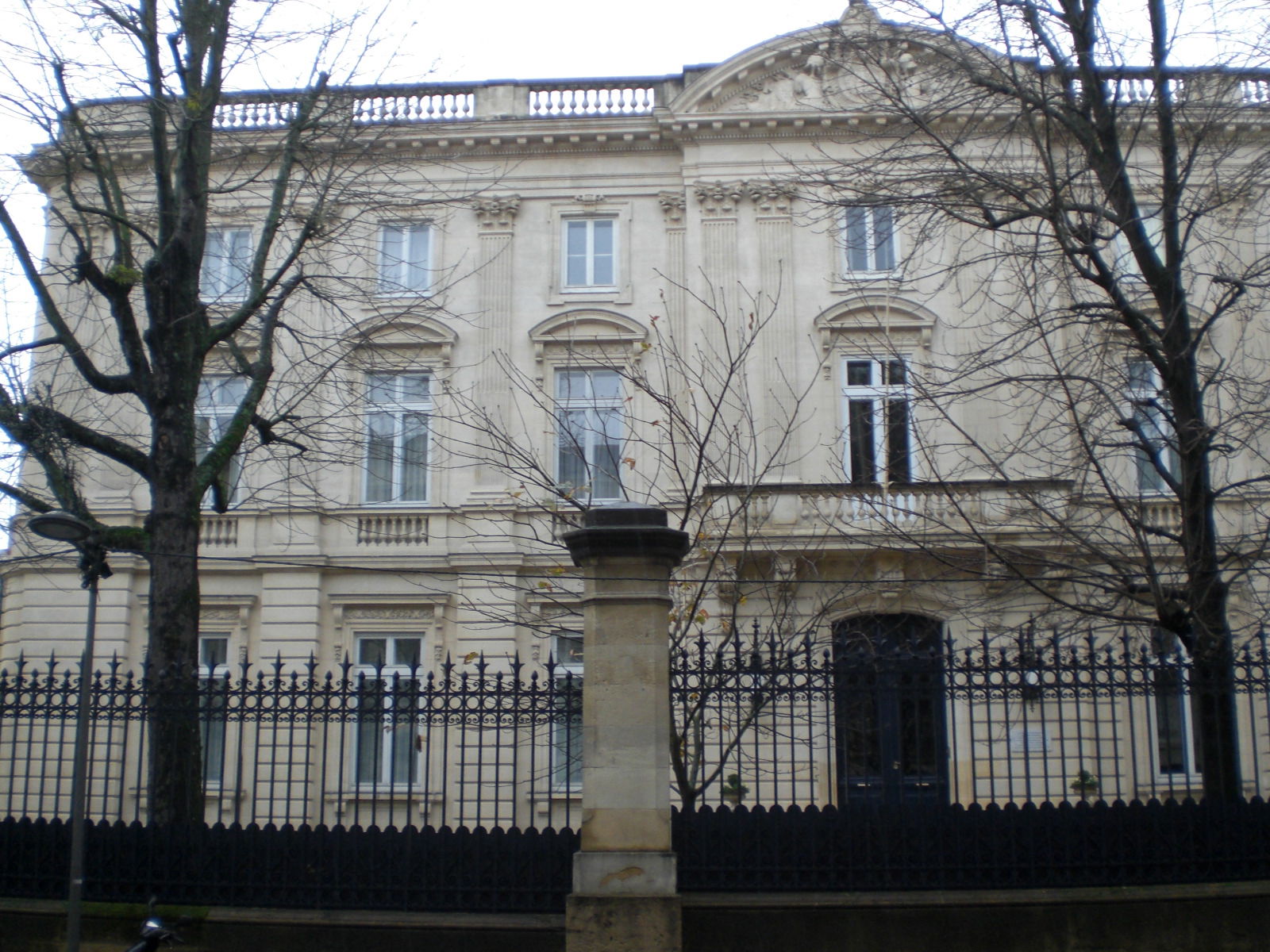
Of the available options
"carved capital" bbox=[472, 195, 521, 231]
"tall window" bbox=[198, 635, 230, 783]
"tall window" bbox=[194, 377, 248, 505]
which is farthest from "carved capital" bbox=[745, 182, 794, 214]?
"tall window" bbox=[198, 635, 230, 783]

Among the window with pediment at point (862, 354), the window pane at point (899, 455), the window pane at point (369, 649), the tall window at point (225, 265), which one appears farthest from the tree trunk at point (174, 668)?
the window with pediment at point (862, 354)

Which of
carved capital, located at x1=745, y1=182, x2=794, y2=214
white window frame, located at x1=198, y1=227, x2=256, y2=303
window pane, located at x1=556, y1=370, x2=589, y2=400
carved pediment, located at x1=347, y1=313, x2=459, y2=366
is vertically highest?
carved capital, located at x1=745, y1=182, x2=794, y2=214

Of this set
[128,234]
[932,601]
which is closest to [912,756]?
[932,601]

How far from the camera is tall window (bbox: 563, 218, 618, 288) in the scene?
74.2ft

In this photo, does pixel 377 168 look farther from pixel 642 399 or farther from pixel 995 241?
pixel 995 241

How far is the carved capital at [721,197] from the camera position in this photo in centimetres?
2206

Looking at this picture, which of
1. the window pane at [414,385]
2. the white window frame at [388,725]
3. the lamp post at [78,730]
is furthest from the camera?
the window pane at [414,385]

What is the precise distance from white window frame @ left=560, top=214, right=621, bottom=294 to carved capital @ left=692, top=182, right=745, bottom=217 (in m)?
1.76

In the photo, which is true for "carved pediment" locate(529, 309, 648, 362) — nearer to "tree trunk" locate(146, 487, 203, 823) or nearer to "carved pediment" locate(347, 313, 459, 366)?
"carved pediment" locate(347, 313, 459, 366)

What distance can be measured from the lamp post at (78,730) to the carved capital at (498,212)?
13.6m

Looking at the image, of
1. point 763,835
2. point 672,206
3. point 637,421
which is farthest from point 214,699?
point 672,206

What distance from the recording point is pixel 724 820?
9.49 meters

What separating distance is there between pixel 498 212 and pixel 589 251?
1.87 m

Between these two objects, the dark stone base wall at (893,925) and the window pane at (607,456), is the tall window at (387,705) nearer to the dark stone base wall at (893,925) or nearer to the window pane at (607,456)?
the dark stone base wall at (893,925)
